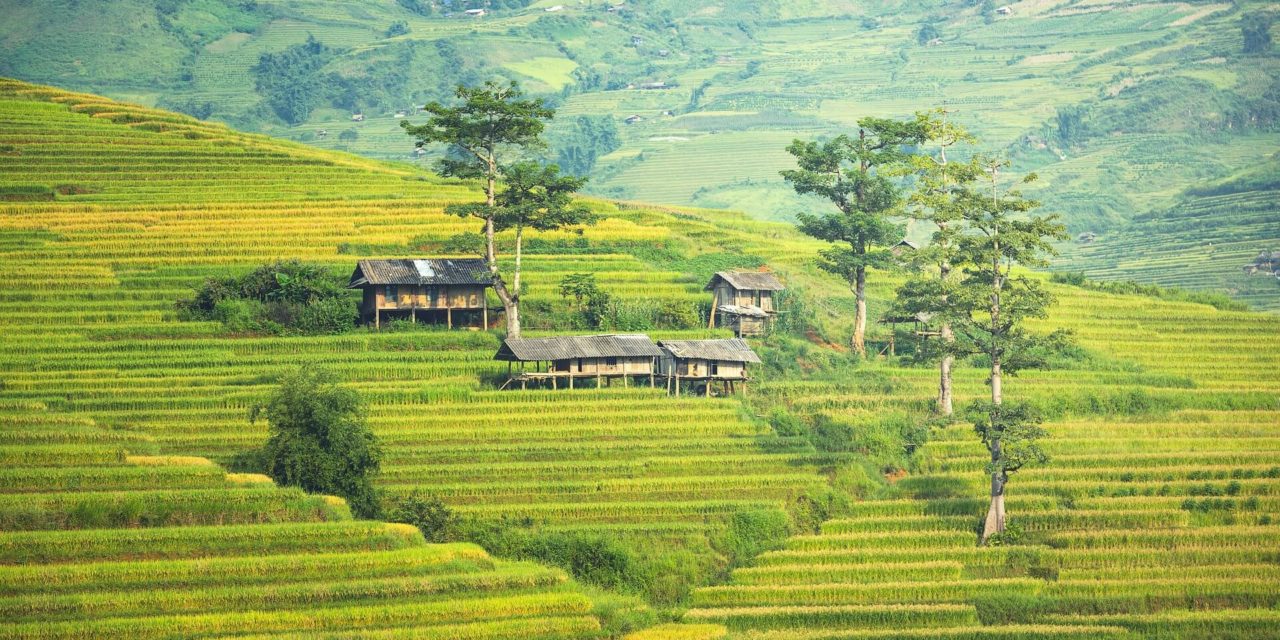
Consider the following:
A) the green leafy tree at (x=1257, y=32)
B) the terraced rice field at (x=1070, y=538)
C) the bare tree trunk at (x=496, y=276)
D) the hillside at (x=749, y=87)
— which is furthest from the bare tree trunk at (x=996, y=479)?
the green leafy tree at (x=1257, y=32)

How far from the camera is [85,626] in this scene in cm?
3853

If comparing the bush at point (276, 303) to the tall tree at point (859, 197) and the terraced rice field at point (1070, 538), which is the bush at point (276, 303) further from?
the tall tree at point (859, 197)

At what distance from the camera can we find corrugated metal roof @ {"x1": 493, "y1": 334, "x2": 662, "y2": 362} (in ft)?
195

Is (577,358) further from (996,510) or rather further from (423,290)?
(996,510)

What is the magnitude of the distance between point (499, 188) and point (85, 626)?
5479cm

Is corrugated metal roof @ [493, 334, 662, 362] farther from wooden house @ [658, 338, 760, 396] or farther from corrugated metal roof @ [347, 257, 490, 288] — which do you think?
corrugated metal roof @ [347, 257, 490, 288]

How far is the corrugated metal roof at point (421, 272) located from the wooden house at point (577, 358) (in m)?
5.74

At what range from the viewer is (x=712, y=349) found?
61.4 metres

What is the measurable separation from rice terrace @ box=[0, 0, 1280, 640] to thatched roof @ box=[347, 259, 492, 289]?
0.18m

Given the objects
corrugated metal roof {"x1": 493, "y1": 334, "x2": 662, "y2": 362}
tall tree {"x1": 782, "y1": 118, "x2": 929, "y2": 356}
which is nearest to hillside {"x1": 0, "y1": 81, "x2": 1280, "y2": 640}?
corrugated metal roof {"x1": 493, "y1": 334, "x2": 662, "y2": 362}

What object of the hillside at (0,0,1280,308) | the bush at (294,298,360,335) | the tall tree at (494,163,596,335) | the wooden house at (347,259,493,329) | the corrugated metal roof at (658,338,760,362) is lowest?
the corrugated metal roof at (658,338,760,362)

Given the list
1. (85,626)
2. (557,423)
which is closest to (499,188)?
(557,423)

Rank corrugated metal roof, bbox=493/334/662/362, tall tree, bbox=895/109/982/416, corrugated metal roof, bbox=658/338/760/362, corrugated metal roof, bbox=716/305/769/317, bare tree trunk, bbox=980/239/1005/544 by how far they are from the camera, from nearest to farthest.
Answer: bare tree trunk, bbox=980/239/1005/544, tall tree, bbox=895/109/982/416, corrugated metal roof, bbox=493/334/662/362, corrugated metal roof, bbox=658/338/760/362, corrugated metal roof, bbox=716/305/769/317

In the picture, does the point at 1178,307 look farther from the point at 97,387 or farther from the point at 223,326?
the point at 97,387
